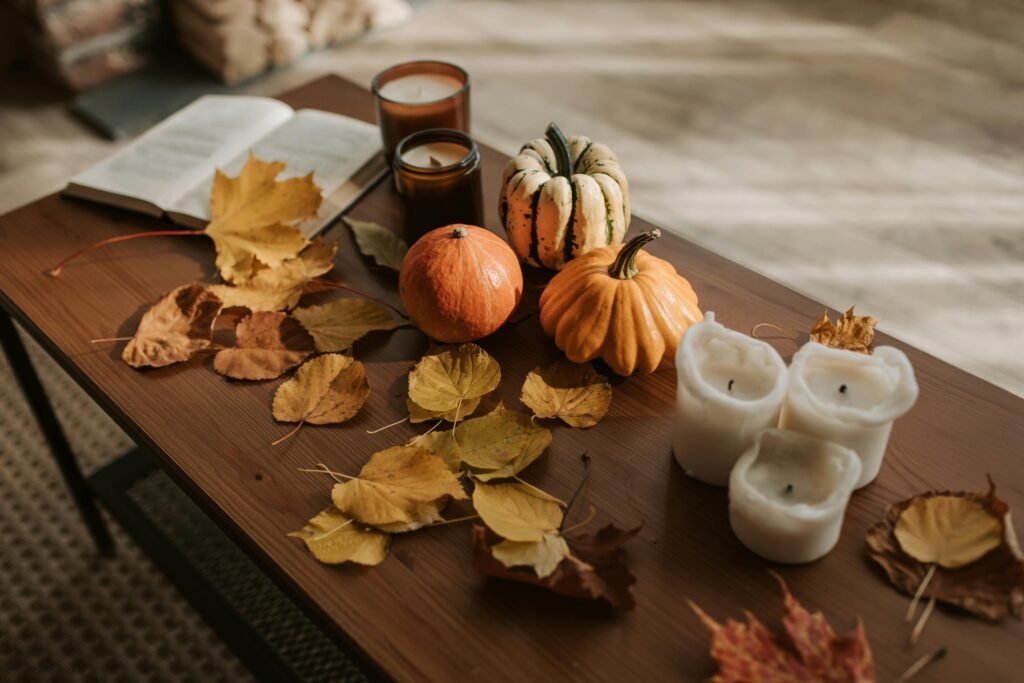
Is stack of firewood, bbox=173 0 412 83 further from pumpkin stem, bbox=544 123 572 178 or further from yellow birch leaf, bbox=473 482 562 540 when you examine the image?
yellow birch leaf, bbox=473 482 562 540

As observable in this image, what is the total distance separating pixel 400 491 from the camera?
0.72 meters

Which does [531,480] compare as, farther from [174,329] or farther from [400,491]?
[174,329]

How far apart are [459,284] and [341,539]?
0.86ft

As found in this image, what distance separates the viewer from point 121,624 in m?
1.19

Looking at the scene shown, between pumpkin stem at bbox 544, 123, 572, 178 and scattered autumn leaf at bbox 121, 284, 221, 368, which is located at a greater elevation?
pumpkin stem at bbox 544, 123, 572, 178

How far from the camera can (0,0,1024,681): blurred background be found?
128 centimetres

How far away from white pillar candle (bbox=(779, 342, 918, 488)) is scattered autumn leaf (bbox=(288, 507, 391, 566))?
0.34m

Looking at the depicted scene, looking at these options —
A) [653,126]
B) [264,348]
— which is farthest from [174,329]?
[653,126]

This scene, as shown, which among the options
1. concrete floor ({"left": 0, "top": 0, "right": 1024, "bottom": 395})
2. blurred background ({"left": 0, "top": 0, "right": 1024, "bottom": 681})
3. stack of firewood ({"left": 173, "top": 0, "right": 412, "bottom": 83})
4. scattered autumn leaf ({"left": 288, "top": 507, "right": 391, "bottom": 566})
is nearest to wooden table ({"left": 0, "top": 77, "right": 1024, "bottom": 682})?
scattered autumn leaf ({"left": 288, "top": 507, "right": 391, "bottom": 566})

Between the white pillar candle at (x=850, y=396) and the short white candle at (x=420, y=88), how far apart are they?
23.5 inches

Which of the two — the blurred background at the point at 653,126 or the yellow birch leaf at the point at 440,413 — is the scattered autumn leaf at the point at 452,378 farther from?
the blurred background at the point at 653,126

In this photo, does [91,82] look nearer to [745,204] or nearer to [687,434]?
[745,204]

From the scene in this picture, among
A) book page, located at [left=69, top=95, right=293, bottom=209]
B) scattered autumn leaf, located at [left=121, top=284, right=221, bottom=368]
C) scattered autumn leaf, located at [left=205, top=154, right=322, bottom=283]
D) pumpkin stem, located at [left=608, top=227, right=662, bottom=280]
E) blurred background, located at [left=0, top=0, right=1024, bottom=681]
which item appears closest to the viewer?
pumpkin stem, located at [left=608, top=227, right=662, bottom=280]

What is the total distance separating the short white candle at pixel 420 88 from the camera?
1.06m
